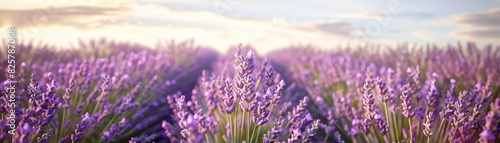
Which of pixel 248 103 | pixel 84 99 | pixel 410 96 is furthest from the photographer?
pixel 84 99

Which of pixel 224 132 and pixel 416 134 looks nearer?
pixel 416 134

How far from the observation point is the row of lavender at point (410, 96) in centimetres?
167

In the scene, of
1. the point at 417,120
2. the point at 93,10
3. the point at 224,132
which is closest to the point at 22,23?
the point at 93,10

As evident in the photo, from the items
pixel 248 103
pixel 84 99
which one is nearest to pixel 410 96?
pixel 248 103

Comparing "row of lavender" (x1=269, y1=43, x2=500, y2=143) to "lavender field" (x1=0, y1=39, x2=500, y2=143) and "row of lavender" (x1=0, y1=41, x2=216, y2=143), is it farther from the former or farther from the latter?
"row of lavender" (x1=0, y1=41, x2=216, y2=143)

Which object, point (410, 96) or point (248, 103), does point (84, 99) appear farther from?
point (410, 96)

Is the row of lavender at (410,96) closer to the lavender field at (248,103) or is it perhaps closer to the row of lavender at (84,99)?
the lavender field at (248,103)

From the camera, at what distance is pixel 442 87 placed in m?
2.85

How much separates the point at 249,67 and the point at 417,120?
94cm

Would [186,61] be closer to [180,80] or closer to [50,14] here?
[180,80]

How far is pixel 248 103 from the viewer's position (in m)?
1.60

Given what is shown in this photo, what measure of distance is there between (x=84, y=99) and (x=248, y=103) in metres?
1.26

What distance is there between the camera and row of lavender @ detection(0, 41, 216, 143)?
1.49m

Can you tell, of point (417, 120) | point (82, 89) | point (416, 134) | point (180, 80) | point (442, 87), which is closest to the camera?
point (416, 134)
